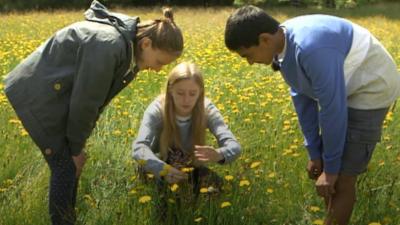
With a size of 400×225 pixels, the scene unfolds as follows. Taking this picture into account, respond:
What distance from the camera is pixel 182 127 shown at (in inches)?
129

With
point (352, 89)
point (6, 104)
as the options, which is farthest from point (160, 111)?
point (6, 104)

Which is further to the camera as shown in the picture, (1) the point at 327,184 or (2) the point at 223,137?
(2) the point at 223,137

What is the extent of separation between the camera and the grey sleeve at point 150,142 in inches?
Result: 116

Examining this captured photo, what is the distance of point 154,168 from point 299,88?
87 cm

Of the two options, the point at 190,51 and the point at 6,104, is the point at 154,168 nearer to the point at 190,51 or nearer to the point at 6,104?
the point at 6,104

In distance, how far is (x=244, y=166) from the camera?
10.4ft

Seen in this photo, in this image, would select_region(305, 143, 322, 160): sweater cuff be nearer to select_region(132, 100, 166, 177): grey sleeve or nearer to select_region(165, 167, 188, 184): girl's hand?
select_region(165, 167, 188, 184): girl's hand

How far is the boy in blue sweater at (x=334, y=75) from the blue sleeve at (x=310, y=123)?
5.9 inches

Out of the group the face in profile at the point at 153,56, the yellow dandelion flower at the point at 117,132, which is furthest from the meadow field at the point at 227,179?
the face in profile at the point at 153,56

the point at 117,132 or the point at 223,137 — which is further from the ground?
the point at 223,137

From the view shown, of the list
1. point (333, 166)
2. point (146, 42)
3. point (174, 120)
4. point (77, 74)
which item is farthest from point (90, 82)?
point (333, 166)

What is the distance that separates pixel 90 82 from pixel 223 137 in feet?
3.32

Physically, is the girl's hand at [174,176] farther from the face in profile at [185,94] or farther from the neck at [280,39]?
the neck at [280,39]

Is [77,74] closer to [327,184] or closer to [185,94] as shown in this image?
[185,94]
